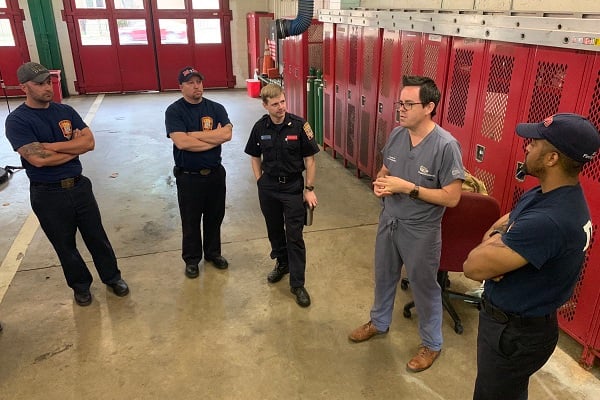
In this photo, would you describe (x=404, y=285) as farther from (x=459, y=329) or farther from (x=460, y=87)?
(x=460, y=87)

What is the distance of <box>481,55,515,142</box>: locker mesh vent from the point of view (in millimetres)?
3123

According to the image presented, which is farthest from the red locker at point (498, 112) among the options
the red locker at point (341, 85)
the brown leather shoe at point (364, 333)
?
the red locker at point (341, 85)

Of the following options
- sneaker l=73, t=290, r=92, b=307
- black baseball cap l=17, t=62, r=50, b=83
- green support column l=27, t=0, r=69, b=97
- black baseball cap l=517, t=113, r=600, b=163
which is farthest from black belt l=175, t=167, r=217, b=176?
green support column l=27, t=0, r=69, b=97

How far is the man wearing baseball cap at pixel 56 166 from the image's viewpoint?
281cm

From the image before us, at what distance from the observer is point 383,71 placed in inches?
193

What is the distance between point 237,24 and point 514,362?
11.9 m

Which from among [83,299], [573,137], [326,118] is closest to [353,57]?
[326,118]

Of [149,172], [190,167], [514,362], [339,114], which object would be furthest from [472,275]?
[149,172]

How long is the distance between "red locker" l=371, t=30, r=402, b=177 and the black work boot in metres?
2.06

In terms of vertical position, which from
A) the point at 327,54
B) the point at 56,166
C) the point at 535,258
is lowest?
the point at 56,166

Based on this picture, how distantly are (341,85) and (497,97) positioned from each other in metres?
3.00

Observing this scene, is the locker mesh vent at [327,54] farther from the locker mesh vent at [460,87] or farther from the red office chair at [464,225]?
the red office chair at [464,225]

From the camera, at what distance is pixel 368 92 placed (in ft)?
17.3

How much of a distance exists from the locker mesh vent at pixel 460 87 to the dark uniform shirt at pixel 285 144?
4.60 feet
